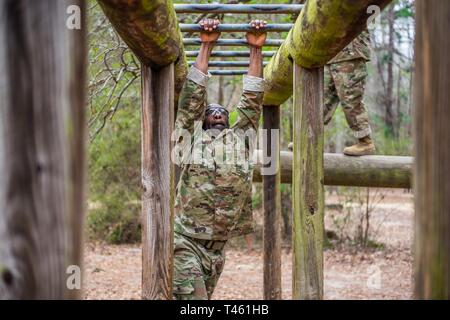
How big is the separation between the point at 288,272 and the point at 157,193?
8388 millimetres

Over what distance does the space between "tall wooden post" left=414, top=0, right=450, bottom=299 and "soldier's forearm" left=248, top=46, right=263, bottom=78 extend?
3617 millimetres

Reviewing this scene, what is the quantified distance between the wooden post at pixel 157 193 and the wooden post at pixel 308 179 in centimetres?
80

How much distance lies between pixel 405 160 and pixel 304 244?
12.9ft

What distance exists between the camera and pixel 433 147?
1280mm

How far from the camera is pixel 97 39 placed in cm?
767

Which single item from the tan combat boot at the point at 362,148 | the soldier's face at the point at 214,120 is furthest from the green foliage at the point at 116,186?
the soldier's face at the point at 214,120

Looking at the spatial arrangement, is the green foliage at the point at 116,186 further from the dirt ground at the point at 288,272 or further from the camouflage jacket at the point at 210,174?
the camouflage jacket at the point at 210,174

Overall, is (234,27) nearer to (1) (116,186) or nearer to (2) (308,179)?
(2) (308,179)

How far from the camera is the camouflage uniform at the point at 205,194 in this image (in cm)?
505

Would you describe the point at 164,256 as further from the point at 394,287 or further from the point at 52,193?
the point at 394,287

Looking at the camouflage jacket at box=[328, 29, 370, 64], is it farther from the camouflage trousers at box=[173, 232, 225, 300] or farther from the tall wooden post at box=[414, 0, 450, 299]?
the tall wooden post at box=[414, 0, 450, 299]

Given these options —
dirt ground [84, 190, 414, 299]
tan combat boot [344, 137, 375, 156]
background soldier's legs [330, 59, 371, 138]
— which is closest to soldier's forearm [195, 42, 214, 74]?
background soldier's legs [330, 59, 371, 138]
